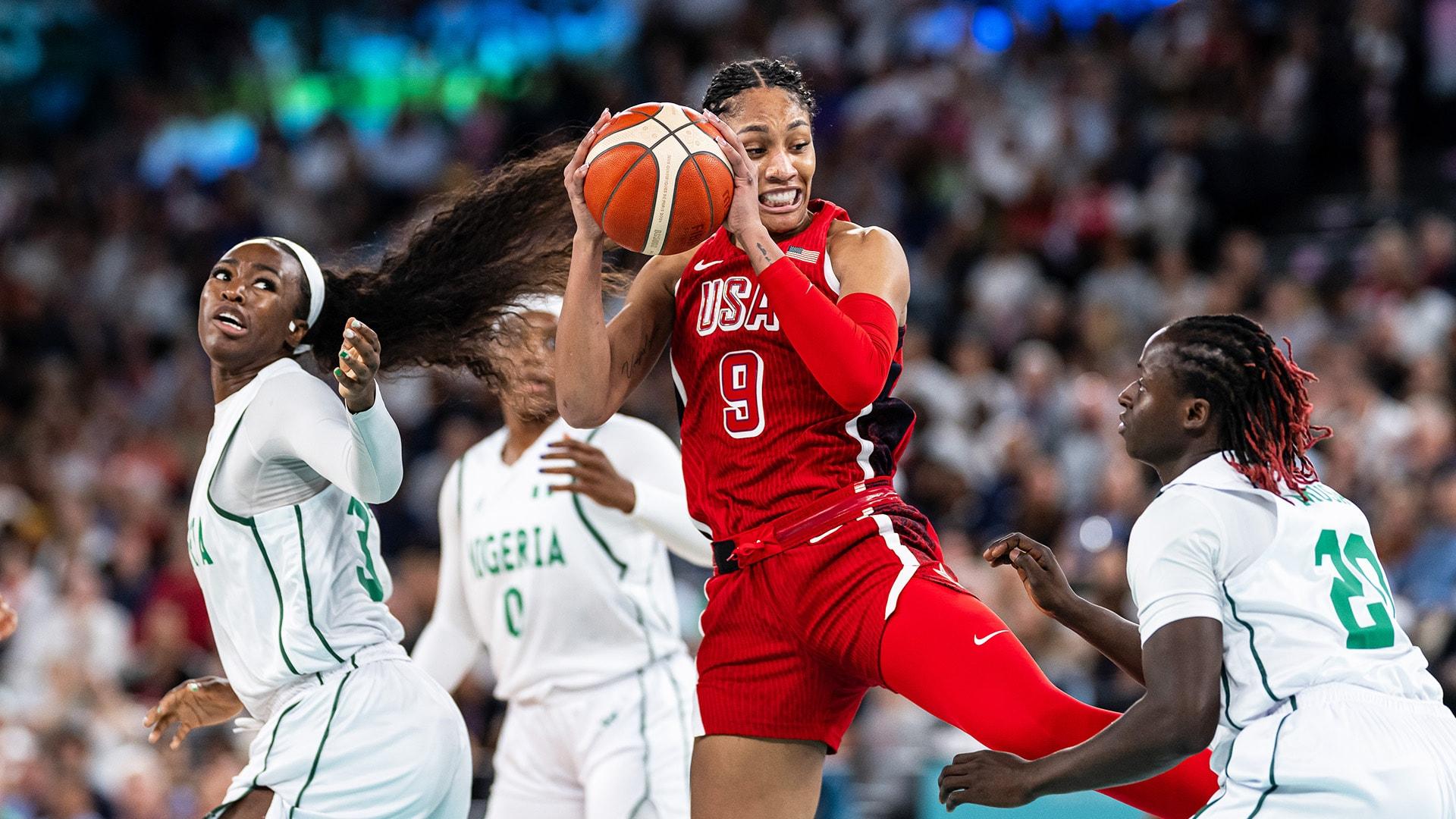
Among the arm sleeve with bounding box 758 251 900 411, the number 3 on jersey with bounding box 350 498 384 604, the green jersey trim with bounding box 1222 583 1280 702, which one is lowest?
the number 3 on jersey with bounding box 350 498 384 604

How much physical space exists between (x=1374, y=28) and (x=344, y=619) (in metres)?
9.12

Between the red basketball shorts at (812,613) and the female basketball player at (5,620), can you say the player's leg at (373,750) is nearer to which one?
the red basketball shorts at (812,613)

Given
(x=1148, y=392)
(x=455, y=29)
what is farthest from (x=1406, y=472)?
(x=455, y=29)

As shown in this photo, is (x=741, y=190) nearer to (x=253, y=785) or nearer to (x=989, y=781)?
(x=989, y=781)

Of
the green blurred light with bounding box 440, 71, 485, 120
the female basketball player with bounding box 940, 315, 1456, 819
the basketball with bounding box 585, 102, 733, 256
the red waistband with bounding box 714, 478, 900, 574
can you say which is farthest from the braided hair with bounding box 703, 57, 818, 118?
the green blurred light with bounding box 440, 71, 485, 120

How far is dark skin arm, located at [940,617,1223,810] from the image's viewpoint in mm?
3373

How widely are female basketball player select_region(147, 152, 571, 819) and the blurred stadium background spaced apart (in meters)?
0.52

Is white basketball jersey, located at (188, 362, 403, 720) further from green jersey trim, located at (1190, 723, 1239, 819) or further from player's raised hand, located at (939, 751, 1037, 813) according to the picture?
green jersey trim, located at (1190, 723, 1239, 819)

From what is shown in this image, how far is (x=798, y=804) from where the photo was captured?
4137 millimetres

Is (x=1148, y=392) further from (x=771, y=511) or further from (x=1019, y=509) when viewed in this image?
(x=1019, y=509)

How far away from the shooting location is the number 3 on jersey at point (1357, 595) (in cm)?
342

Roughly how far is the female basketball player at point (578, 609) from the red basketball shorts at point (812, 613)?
1.12 meters

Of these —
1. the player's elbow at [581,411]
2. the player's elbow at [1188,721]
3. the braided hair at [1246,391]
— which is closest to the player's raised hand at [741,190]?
the player's elbow at [581,411]

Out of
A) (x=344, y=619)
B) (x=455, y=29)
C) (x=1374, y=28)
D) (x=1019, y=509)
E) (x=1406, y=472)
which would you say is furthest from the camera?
(x=455, y=29)
